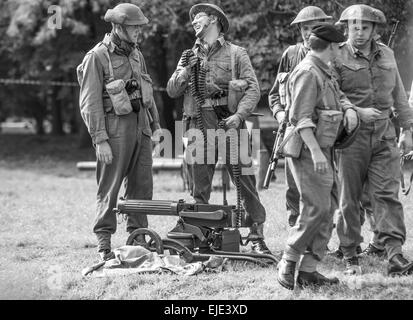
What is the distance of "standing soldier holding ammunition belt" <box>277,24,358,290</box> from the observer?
5621 mm

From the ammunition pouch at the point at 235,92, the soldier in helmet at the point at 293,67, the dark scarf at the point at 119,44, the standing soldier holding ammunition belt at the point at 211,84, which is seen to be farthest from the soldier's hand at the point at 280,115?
the dark scarf at the point at 119,44

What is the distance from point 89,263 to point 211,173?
150 cm

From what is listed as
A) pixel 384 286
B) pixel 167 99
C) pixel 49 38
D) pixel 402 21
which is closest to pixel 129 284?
pixel 384 286

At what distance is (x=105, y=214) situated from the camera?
287 inches

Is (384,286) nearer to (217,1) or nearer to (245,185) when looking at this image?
(245,185)

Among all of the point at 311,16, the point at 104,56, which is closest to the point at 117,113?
the point at 104,56

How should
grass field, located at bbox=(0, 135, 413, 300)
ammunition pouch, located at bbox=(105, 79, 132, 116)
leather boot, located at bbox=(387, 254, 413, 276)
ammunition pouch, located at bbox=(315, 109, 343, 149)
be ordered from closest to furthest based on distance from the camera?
ammunition pouch, located at bbox=(315, 109, 343, 149), grass field, located at bbox=(0, 135, 413, 300), leather boot, located at bbox=(387, 254, 413, 276), ammunition pouch, located at bbox=(105, 79, 132, 116)

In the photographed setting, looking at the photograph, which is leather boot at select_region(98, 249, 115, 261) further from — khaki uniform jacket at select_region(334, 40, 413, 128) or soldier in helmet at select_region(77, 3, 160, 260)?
khaki uniform jacket at select_region(334, 40, 413, 128)

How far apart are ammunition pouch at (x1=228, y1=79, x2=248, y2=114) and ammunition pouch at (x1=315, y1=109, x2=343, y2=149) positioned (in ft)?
5.34

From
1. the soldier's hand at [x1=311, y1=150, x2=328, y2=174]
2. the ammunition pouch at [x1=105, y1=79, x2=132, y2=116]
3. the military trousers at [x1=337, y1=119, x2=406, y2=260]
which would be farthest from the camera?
the ammunition pouch at [x1=105, y1=79, x2=132, y2=116]

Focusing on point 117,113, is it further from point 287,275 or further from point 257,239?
point 287,275

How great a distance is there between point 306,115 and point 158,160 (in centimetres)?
932

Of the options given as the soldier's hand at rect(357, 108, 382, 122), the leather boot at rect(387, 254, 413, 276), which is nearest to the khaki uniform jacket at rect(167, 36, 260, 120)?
the soldier's hand at rect(357, 108, 382, 122)

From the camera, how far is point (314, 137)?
18.5ft
